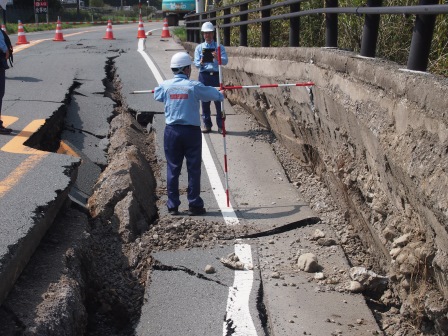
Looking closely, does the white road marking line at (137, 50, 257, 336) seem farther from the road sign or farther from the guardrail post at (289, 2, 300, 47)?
the road sign

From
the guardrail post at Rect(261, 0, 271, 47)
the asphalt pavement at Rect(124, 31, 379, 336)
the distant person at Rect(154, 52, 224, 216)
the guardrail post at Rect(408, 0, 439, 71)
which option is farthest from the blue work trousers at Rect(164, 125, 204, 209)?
the guardrail post at Rect(261, 0, 271, 47)

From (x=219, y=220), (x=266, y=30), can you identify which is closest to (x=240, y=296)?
(x=219, y=220)

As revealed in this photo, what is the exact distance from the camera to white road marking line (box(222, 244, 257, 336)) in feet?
14.0

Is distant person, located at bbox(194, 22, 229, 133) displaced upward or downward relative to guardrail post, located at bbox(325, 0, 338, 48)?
downward

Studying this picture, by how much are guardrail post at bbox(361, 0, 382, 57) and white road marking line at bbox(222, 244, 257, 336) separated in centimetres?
219

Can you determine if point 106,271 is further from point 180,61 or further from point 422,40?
point 422,40

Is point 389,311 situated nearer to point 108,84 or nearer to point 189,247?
point 189,247

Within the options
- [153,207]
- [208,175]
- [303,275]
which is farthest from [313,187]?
[303,275]

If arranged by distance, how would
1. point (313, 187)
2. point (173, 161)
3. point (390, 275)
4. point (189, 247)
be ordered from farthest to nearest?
point (313, 187) → point (173, 161) → point (189, 247) → point (390, 275)

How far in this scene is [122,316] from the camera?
195 inches

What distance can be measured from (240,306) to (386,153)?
61.4 inches

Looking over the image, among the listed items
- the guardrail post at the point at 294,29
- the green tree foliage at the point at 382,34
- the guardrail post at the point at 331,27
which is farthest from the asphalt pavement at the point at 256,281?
the guardrail post at the point at 294,29

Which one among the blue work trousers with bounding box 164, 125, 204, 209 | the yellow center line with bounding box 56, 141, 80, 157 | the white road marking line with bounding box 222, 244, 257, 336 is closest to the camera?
the white road marking line with bounding box 222, 244, 257, 336

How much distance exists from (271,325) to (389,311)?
0.92 m
